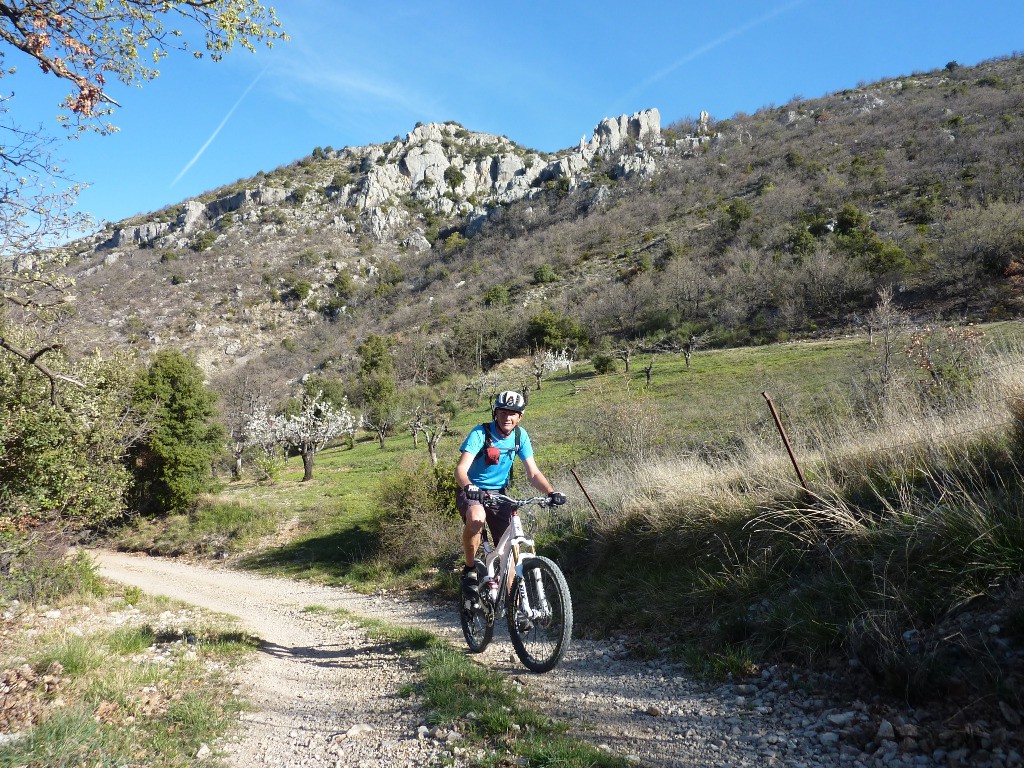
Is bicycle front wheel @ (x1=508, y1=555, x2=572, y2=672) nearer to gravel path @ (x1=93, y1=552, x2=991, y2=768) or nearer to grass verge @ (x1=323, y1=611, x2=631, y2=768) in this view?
gravel path @ (x1=93, y1=552, x2=991, y2=768)

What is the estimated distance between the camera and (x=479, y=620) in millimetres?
5656

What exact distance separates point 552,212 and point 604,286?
3879 centimetres

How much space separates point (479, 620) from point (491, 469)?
1725mm

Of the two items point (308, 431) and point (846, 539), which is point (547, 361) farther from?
point (846, 539)

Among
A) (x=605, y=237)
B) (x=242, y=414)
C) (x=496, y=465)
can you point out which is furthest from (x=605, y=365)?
(x=605, y=237)

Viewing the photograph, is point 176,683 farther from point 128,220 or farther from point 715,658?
point 128,220

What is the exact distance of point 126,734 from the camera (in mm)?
3381

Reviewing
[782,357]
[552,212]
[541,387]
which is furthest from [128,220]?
[782,357]

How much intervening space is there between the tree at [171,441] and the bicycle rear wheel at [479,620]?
17845mm

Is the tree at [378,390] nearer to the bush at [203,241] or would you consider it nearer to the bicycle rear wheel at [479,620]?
the bicycle rear wheel at [479,620]

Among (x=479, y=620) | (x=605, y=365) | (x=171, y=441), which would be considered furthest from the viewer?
(x=605, y=365)

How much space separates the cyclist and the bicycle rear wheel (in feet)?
0.35

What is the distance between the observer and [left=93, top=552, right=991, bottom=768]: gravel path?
10.0 ft

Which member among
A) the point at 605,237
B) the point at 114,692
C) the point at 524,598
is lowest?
the point at 114,692
